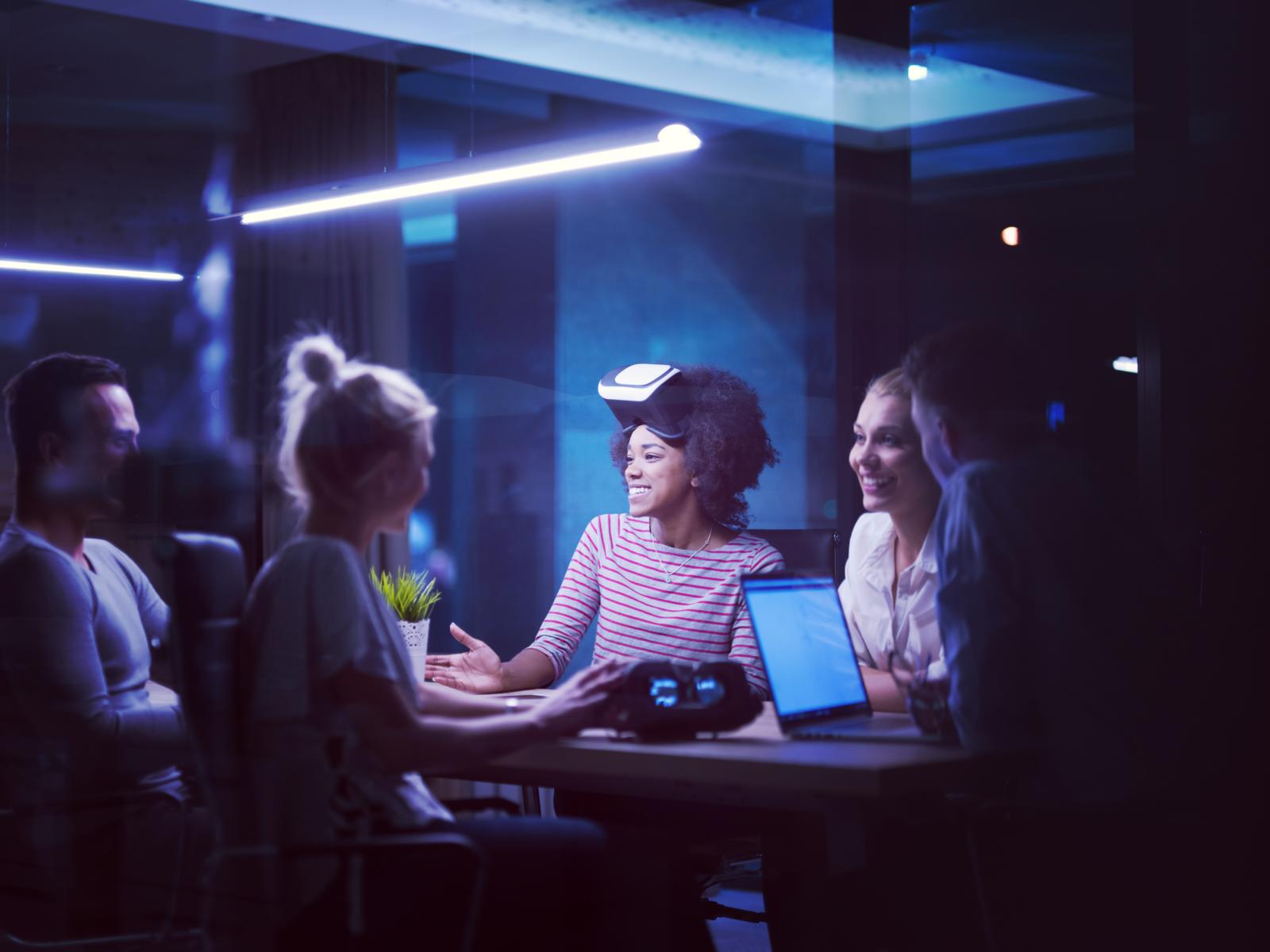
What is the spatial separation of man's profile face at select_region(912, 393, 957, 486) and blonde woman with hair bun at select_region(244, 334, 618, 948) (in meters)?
0.93

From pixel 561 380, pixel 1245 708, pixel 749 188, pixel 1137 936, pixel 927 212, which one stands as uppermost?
pixel 749 188

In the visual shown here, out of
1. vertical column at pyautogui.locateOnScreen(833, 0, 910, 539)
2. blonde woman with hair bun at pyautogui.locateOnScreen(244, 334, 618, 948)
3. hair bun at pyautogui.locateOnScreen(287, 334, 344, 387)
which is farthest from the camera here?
vertical column at pyautogui.locateOnScreen(833, 0, 910, 539)

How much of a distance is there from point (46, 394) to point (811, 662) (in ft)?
5.45

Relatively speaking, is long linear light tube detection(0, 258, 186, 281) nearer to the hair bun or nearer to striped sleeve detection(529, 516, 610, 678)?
striped sleeve detection(529, 516, 610, 678)

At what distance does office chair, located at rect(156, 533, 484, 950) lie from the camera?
5.87 feet

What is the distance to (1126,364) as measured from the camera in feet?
8.81

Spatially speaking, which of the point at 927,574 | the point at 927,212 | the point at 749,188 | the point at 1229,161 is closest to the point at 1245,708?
the point at 927,574

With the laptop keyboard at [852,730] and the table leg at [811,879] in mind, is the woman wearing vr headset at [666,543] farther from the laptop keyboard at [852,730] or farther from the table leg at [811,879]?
the laptop keyboard at [852,730]

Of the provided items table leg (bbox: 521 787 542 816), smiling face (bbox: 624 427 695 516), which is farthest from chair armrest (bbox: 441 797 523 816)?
smiling face (bbox: 624 427 695 516)

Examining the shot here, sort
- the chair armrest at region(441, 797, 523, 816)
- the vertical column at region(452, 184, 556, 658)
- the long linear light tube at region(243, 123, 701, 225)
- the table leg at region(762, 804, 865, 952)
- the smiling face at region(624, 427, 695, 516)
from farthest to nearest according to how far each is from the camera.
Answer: the smiling face at region(624, 427, 695, 516), the long linear light tube at region(243, 123, 701, 225), the vertical column at region(452, 184, 556, 658), the table leg at region(762, 804, 865, 952), the chair armrest at region(441, 797, 523, 816)

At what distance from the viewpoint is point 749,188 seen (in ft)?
21.6

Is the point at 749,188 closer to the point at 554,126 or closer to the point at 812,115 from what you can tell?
the point at 812,115

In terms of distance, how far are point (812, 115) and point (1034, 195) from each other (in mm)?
3209

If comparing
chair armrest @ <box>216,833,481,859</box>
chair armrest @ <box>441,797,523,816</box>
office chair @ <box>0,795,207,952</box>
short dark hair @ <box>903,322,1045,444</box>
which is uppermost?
short dark hair @ <box>903,322,1045,444</box>
